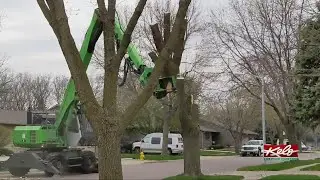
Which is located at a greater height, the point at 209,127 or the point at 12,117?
the point at 12,117

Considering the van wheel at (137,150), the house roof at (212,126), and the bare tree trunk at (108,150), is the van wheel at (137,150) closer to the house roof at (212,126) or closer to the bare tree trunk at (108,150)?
the house roof at (212,126)

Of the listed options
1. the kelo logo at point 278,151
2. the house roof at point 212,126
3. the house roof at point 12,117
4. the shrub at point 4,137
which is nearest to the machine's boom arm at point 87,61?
the kelo logo at point 278,151

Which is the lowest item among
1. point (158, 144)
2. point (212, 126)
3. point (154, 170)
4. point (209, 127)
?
point (154, 170)

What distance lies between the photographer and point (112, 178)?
1057 centimetres

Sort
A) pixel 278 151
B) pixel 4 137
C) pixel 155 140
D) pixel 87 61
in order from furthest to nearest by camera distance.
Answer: pixel 155 140 → pixel 4 137 → pixel 278 151 → pixel 87 61

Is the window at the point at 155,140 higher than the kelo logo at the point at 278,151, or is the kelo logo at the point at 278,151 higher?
the window at the point at 155,140

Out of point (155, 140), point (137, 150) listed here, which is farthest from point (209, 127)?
point (155, 140)

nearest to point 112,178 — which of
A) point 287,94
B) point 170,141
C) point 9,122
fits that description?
point 287,94

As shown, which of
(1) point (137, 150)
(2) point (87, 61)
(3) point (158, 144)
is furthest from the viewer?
(1) point (137, 150)

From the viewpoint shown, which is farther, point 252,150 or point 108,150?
point 252,150

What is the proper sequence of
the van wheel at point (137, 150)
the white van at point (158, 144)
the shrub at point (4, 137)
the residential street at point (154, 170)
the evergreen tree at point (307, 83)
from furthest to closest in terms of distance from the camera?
the van wheel at point (137, 150), the white van at point (158, 144), the shrub at point (4, 137), the residential street at point (154, 170), the evergreen tree at point (307, 83)

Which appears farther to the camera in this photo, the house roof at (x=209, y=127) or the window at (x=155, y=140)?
the house roof at (x=209, y=127)

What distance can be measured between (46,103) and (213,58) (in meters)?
65.2

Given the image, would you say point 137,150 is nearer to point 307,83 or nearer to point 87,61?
point 307,83
